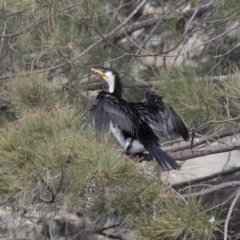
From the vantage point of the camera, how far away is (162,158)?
2156mm

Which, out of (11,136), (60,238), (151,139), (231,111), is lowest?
(60,238)

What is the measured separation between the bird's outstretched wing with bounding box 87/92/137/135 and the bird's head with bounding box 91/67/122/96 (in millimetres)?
269

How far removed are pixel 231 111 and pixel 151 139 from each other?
0.31 metres

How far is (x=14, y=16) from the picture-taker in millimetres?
2518

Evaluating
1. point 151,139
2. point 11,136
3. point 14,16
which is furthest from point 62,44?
point 11,136

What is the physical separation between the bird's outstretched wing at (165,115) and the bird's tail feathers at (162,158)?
7 centimetres

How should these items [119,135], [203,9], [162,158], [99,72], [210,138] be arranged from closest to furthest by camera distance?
[162,158] → [210,138] → [119,135] → [99,72] → [203,9]

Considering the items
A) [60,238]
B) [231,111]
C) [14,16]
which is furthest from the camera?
[60,238]

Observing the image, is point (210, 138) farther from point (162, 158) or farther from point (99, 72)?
point (99, 72)

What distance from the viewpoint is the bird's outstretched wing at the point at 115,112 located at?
228 centimetres

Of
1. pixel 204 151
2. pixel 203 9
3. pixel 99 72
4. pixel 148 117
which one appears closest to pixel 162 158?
pixel 204 151

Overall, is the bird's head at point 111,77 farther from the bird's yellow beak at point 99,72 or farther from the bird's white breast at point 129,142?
the bird's white breast at point 129,142

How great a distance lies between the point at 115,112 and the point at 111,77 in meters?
0.36

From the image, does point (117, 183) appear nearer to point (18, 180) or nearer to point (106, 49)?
point (18, 180)
